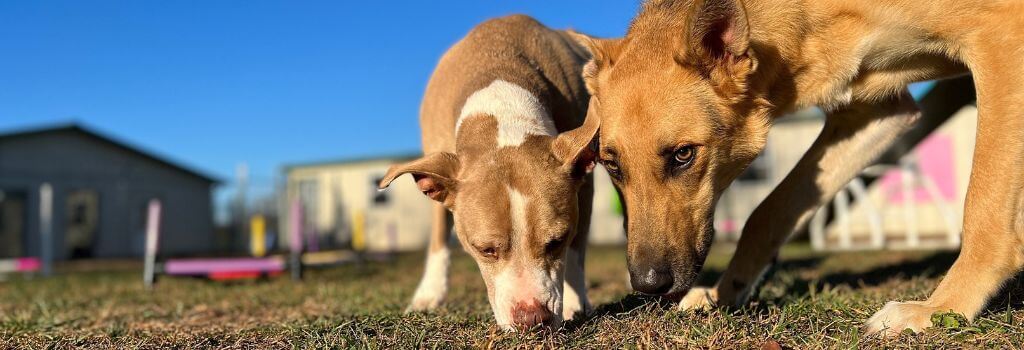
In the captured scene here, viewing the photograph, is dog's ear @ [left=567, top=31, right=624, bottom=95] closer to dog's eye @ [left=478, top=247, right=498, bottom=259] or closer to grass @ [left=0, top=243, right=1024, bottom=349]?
dog's eye @ [left=478, top=247, right=498, bottom=259]

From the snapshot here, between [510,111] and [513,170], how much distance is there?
70 centimetres

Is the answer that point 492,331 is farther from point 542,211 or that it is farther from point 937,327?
point 937,327

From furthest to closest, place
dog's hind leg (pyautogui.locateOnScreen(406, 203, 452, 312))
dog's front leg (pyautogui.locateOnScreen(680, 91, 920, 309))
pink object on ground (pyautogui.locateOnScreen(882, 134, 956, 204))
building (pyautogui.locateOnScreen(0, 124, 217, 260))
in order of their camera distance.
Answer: building (pyautogui.locateOnScreen(0, 124, 217, 260))
pink object on ground (pyautogui.locateOnScreen(882, 134, 956, 204))
dog's hind leg (pyautogui.locateOnScreen(406, 203, 452, 312))
dog's front leg (pyautogui.locateOnScreen(680, 91, 920, 309))

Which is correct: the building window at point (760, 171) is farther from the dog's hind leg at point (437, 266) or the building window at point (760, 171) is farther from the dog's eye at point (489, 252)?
the dog's eye at point (489, 252)

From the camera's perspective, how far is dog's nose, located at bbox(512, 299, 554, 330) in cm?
359

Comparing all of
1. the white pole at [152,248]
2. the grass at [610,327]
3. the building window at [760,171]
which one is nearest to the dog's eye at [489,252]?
the grass at [610,327]

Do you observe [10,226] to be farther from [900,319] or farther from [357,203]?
[900,319]

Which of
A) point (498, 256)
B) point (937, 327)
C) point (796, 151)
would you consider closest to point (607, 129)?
point (498, 256)

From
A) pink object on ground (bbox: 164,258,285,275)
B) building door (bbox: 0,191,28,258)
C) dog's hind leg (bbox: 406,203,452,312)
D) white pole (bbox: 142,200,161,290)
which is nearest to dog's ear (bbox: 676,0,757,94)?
dog's hind leg (bbox: 406,203,452,312)

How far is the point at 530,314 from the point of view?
3646 mm

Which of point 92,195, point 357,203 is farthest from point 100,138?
point 357,203

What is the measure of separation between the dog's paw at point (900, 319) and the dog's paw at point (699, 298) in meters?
0.74

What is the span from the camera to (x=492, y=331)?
342 cm

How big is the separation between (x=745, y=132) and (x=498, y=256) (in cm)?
138
